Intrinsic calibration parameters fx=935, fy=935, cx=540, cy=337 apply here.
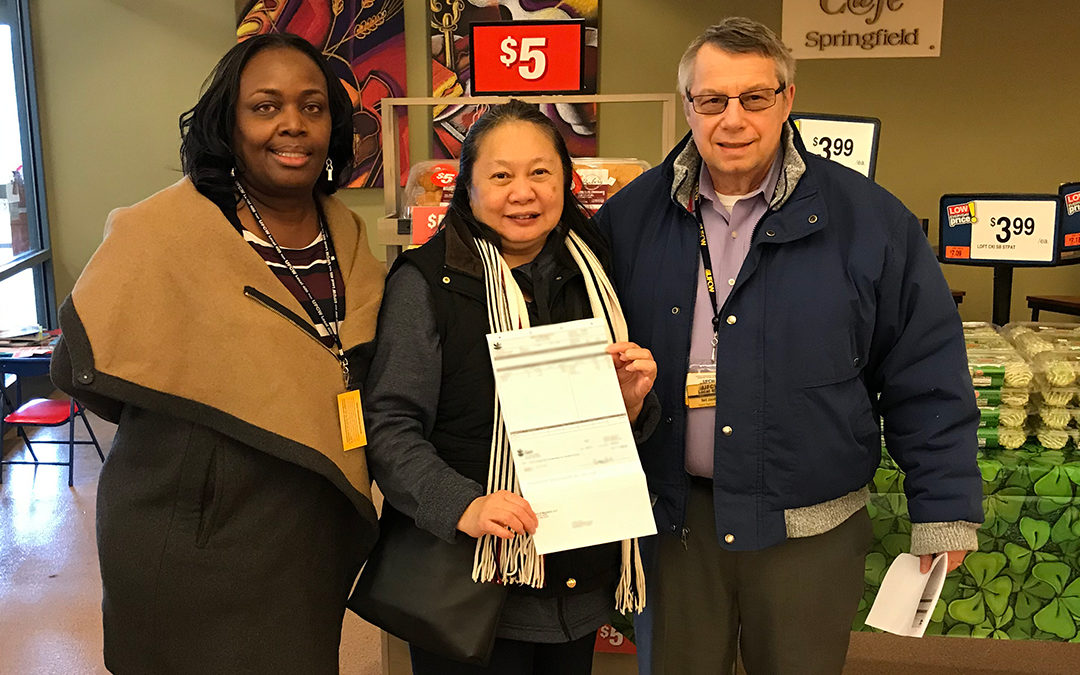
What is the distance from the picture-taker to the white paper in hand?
6.24ft

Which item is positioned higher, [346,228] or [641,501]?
[346,228]

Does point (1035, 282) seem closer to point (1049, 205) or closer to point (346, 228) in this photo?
point (1049, 205)

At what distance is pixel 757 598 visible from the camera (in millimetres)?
1907

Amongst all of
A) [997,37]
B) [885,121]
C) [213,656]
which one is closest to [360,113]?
[885,121]

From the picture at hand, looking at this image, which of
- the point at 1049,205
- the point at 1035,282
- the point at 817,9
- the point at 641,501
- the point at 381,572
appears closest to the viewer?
the point at 641,501

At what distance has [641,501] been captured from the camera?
1676 millimetres

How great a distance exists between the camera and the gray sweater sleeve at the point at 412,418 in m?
1.64

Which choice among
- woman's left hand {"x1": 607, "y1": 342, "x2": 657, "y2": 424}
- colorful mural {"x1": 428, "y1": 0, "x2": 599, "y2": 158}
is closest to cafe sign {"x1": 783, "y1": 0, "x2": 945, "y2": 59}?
colorful mural {"x1": 428, "y1": 0, "x2": 599, "y2": 158}

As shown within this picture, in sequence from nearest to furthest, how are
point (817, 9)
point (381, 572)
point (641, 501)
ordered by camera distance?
1. point (641, 501)
2. point (381, 572)
3. point (817, 9)

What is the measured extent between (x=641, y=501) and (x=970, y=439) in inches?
27.9

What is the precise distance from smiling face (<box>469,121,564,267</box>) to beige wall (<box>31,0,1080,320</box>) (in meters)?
4.92

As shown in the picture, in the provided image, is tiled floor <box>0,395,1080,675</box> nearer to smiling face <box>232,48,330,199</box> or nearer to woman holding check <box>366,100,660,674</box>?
woman holding check <box>366,100,660,674</box>

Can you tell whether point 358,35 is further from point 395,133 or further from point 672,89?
point 395,133

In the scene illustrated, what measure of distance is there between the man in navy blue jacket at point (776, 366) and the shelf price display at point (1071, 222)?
209cm
